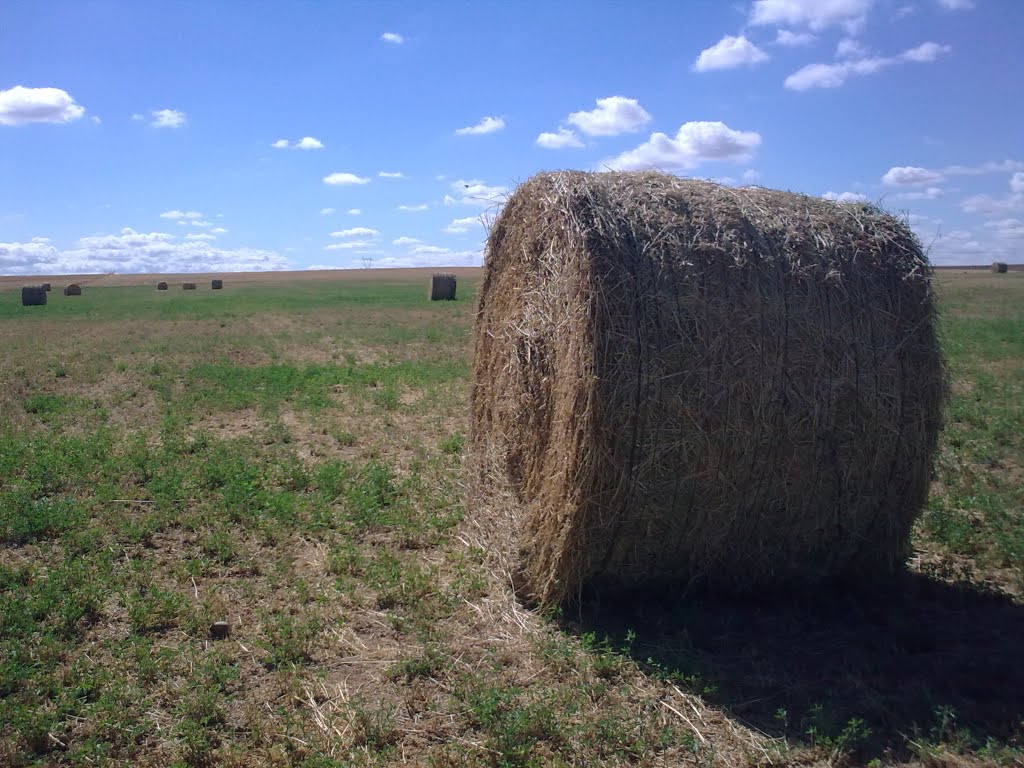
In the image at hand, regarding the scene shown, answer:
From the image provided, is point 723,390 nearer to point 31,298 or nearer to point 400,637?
point 400,637

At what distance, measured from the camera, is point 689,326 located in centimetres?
465

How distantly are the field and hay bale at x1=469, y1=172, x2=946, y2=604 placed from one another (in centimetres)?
43

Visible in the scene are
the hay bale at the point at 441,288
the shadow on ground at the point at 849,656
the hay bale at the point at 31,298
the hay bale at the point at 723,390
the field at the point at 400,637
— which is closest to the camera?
the field at the point at 400,637

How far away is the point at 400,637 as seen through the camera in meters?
4.69

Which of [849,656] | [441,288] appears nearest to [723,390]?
[849,656]

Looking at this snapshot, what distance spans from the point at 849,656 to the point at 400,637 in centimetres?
262

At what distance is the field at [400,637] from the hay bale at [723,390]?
43 centimetres

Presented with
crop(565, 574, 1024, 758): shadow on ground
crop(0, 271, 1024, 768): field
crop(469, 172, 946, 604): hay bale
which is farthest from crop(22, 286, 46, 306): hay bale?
crop(565, 574, 1024, 758): shadow on ground

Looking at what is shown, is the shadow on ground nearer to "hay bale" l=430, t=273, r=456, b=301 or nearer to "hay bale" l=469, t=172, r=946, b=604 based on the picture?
"hay bale" l=469, t=172, r=946, b=604

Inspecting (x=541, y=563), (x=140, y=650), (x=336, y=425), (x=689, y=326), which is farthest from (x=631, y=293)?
(x=336, y=425)

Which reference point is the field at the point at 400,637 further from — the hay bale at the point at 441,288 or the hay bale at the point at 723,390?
the hay bale at the point at 441,288

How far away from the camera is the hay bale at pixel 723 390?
15.1ft

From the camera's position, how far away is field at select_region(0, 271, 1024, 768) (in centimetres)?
365

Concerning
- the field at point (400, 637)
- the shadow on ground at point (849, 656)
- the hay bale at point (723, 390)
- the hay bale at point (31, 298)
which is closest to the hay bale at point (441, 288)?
the hay bale at point (31, 298)
